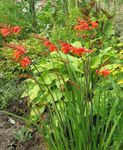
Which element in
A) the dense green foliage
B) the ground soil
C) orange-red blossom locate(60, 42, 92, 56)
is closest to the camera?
orange-red blossom locate(60, 42, 92, 56)

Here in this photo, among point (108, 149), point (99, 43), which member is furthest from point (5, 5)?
point (108, 149)

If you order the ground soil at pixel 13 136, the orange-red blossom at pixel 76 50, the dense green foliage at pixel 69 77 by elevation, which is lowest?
the ground soil at pixel 13 136

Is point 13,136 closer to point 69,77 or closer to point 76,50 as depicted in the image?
point 69,77

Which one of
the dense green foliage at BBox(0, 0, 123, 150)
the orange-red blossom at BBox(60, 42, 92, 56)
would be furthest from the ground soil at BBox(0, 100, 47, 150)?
the orange-red blossom at BBox(60, 42, 92, 56)

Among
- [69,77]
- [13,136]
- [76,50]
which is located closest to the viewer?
[76,50]

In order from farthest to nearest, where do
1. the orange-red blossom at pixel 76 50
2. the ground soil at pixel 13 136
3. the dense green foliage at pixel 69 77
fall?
the ground soil at pixel 13 136
the dense green foliage at pixel 69 77
the orange-red blossom at pixel 76 50

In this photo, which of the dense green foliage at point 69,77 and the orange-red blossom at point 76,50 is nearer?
the orange-red blossom at point 76,50

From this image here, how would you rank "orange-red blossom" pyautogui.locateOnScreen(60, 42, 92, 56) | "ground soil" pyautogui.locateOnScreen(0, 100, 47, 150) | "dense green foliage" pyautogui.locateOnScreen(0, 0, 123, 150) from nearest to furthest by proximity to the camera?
"orange-red blossom" pyautogui.locateOnScreen(60, 42, 92, 56)
"dense green foliage" pyautogui.locateOnScreen(0, 0, 123, 150)
"ground soil" pyautogui.locateOnScreen(0, 100, 47, 150)

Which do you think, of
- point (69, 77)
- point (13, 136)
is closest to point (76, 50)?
point (69, 77)

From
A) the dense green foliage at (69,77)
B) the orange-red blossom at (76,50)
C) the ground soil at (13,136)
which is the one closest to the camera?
the orange-red blossom at (76,50)

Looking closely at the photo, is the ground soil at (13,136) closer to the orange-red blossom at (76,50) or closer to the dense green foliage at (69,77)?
the dense green foliage at (69,77)

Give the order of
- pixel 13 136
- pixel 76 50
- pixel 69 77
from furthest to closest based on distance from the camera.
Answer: pixel 13 136 → pixel 69 77 → pixel 76 50

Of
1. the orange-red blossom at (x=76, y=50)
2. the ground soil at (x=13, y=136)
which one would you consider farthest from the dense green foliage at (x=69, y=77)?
the ground soil at (x=13, y=136)

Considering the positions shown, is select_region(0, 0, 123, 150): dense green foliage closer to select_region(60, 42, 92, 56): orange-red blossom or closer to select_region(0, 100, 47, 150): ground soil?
select_region(60, 42, 92, 56): orange-red blossom
